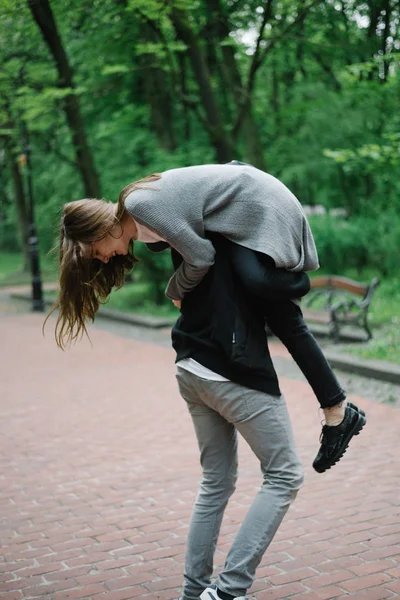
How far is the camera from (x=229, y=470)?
2957 mm

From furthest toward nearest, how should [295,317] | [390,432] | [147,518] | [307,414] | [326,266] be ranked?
1. [326,266]
2. [307,414]
3. [390,432]
4. [147,518]
5. [295,317]

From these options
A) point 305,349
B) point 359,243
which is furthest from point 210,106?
point 305,349

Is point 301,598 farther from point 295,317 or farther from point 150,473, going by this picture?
point 150,473

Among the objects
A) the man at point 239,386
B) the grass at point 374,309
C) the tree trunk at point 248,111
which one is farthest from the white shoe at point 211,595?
the tree trunk at point 248,111

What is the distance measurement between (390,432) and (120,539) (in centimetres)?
275

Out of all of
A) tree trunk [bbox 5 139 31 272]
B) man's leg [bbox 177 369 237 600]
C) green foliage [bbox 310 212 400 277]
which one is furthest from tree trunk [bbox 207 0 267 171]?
tree trunk [bbox 5 139 31 272]

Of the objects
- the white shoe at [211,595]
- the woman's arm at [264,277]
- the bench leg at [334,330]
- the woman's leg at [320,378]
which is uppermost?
the woman's arm at [264,277]

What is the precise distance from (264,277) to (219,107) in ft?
42.0

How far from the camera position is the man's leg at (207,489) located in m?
2.90

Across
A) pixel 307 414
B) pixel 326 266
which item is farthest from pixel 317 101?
pixel 307 414

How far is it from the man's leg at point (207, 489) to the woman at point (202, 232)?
362mm

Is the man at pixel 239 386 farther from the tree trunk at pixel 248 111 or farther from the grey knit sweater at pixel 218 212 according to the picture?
the tree trunk at pixel 248 111

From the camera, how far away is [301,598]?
10.7ft

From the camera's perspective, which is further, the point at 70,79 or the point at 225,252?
the point at 70,79
